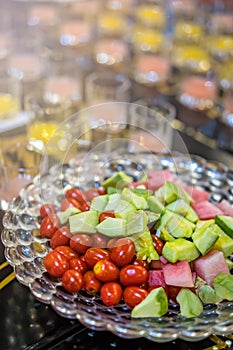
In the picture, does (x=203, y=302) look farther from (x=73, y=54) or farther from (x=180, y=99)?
(x=73, y=54)

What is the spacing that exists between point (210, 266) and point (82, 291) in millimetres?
258

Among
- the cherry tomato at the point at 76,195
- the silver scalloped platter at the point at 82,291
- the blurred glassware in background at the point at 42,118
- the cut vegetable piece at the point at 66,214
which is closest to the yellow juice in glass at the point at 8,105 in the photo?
the blurred glassware in background at the point at 42,118

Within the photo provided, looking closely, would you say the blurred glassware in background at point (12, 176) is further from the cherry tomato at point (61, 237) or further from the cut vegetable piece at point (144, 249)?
the cut vegetable piece at point (144, 249)

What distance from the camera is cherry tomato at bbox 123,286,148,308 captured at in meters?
1.07

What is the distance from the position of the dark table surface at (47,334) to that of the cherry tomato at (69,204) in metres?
0.23

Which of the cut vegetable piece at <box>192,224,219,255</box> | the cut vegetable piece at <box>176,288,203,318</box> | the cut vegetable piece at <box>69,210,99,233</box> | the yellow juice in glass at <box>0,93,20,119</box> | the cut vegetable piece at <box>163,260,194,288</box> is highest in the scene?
the cut vegetable piece at <box>69,210,99,233</box>

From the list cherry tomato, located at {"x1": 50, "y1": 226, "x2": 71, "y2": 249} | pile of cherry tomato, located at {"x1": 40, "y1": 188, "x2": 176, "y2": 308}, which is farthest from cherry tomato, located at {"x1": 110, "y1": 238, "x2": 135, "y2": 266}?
cherry tomato, located at {"x1": 50, "y1": 226, "x2": 71, "y2": 249}

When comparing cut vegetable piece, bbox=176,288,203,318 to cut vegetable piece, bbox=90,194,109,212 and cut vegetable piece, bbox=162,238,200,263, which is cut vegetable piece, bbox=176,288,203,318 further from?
cut vegetable piece, bbox=90,194,109,212

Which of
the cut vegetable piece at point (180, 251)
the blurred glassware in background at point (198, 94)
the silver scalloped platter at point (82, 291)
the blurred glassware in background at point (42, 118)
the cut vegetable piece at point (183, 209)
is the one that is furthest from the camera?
the blurred glassware in background at point (198, 94)

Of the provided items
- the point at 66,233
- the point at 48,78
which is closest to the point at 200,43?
the point at 48,78

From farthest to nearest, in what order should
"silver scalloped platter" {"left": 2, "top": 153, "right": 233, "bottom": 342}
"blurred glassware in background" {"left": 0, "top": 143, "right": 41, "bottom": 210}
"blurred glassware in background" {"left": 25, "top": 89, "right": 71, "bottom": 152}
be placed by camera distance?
"blurred glassware in background" {"left": 25, "top": 89, "right": 71, "bottom": 152} → "blurred glassware in background" {"left": 0, "top": 143, "right": 41, "bottom": 210} → "silver scalloped platter" {"left": 2, "top": 153, "right": 233, "bottom": 342}

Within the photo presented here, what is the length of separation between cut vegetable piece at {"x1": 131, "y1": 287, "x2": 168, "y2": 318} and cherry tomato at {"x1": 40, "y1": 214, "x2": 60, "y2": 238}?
0.27 meters

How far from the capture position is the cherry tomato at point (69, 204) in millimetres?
1295

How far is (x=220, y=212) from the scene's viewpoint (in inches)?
51.2
